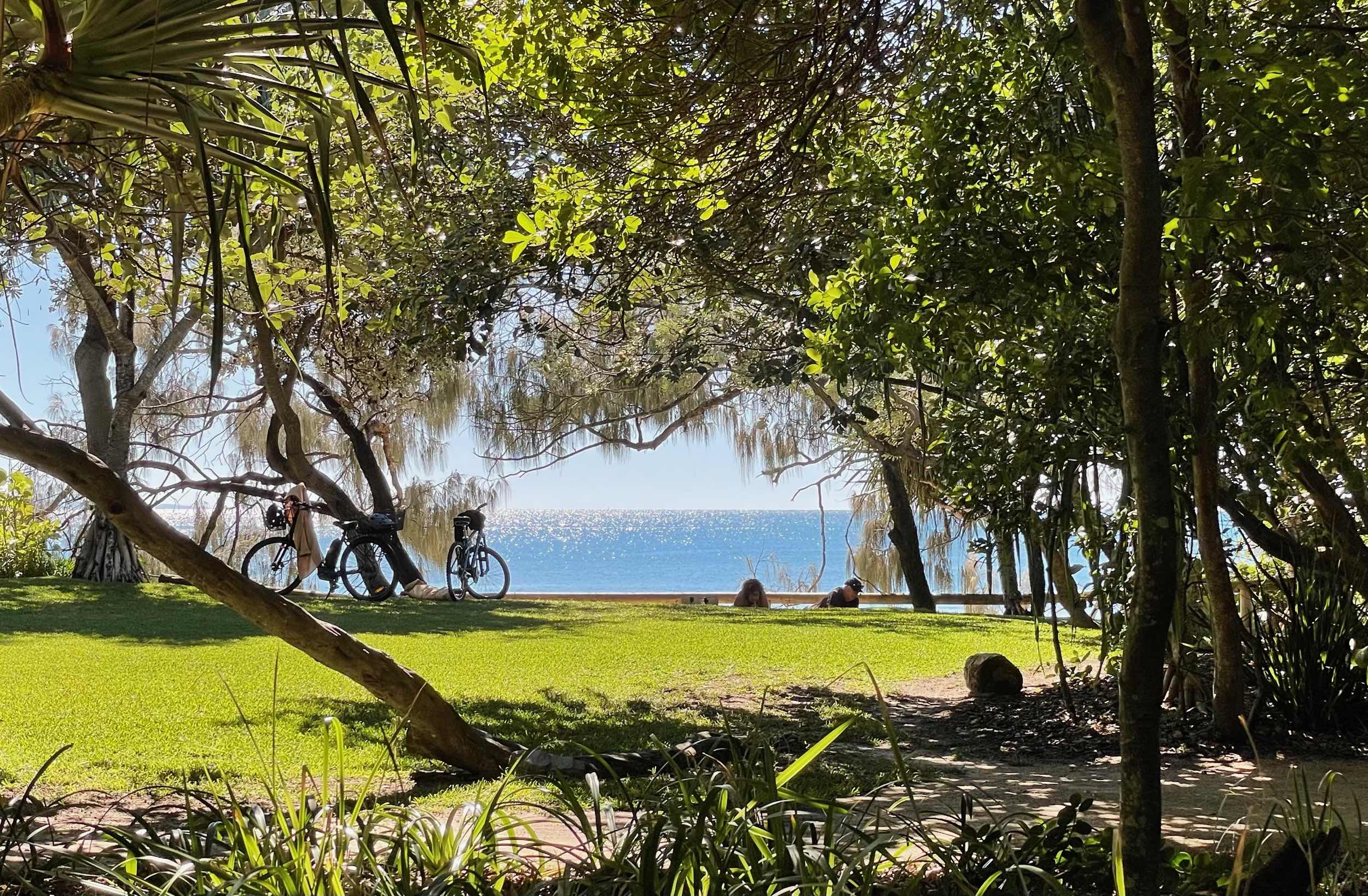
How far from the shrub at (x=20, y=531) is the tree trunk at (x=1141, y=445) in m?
12.4

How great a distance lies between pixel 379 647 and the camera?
7.71 meters

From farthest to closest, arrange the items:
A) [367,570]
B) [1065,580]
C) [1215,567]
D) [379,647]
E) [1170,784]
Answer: [367,570], [379,647], [1065,580], [1215,567], [1170,784]

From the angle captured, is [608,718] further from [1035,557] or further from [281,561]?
[281,561]

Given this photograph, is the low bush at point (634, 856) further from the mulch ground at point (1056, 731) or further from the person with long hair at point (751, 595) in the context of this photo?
the person with long hair at point (751, 595)

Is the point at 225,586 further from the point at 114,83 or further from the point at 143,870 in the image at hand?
the point at 114,83

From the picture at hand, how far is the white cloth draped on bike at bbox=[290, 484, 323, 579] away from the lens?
1118cm

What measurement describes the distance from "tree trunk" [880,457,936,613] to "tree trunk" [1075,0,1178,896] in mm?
12737

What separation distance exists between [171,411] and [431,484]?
12.9 ft

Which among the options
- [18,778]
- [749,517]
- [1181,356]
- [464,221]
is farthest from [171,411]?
[749,517]

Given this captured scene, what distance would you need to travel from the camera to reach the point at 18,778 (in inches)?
144

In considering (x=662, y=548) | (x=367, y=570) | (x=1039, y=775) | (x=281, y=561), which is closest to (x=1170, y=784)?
(x=1039, y=775)

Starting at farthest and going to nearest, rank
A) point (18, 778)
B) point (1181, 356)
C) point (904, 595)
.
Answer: point (904, 595) → point (1181, 356) → point (18, 778)

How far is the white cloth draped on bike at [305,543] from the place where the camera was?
36.7ft

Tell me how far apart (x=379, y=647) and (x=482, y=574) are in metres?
5.43
